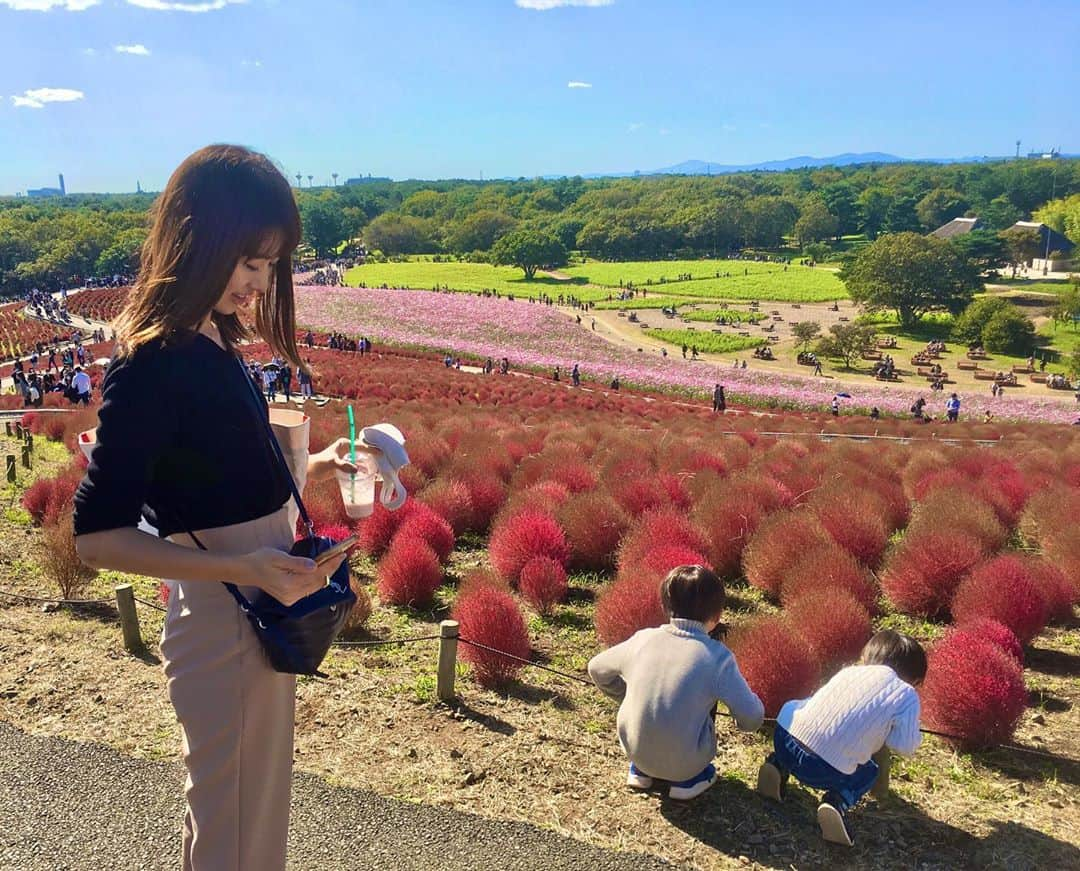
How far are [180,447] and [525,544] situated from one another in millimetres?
4904

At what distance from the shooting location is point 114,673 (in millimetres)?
5141

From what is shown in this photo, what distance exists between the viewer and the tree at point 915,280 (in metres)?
59.3

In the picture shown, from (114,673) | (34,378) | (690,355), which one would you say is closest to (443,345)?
(690,355)

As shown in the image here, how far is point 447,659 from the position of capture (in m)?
4.75

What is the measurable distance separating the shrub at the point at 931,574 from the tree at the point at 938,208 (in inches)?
4719

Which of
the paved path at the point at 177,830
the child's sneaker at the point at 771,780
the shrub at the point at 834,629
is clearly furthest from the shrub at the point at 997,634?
the paved path at the point at 177,830

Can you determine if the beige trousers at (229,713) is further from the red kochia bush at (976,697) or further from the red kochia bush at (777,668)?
the red kochia bush at (976,697)

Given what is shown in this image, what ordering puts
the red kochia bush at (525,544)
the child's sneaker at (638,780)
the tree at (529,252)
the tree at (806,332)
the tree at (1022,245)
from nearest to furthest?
the child's sneaker at (638,780) → the red kochia bush at (525,544) → the tree at (806,332) → the tree at (1022,245) → the tree at (529,252)

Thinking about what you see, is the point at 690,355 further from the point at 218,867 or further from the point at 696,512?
the point at 218,867

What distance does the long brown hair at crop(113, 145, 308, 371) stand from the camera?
73.6 inches

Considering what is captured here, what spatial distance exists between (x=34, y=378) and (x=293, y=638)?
22420 millimetres

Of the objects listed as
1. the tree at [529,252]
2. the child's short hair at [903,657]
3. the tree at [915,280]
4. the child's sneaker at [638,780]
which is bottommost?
the child's sneaker at [638,780]

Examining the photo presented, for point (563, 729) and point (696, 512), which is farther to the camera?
point (696, 512)

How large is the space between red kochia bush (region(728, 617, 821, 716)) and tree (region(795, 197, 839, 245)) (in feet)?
377
